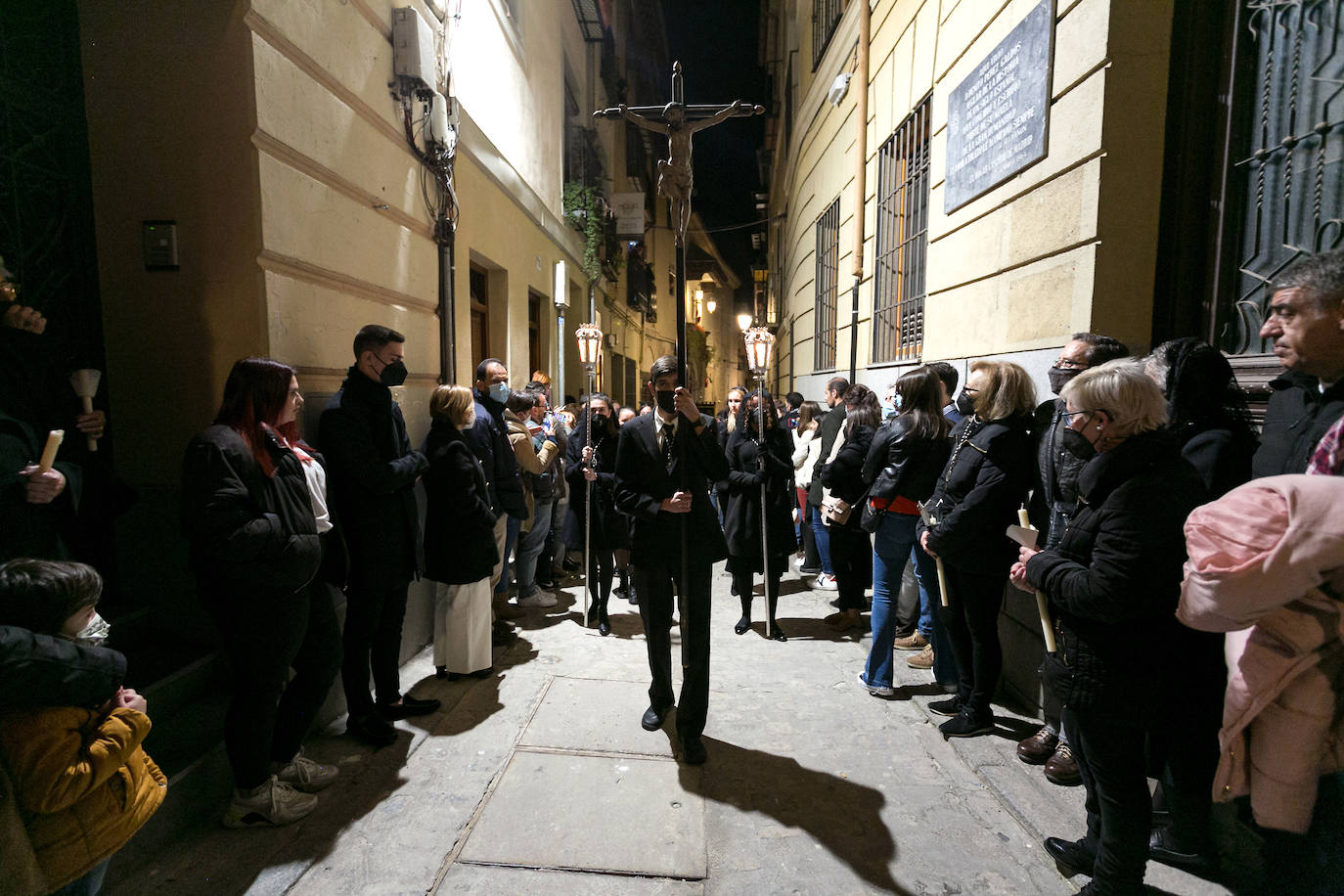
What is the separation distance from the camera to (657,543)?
3.38 metres

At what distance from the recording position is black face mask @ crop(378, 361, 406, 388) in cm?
336

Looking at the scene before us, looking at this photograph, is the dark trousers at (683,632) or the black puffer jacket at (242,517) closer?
the black puffer jacket at (242,517)

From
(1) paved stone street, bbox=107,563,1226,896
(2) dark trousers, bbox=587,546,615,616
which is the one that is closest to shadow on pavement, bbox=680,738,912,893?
(1) paved stone street, bbox=107,563,1226,896

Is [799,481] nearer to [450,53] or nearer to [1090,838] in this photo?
[1090,838]

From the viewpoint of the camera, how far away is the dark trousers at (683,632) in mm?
3240

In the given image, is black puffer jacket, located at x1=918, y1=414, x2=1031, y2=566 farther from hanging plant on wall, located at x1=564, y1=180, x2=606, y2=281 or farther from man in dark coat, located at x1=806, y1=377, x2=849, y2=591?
hanging plant on wall, located at x1=564, y1=180, x2=606, y2=281

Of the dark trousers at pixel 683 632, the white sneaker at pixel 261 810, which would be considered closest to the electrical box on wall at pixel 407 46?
the dark trousers at pixel 683 632

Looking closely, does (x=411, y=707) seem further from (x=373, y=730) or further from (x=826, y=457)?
(x=826, y=457)

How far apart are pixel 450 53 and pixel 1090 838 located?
6.57 meters

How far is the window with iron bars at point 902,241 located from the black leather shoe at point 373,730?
Answer: 17.4 ft

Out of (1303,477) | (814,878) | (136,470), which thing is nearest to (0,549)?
(136,470)

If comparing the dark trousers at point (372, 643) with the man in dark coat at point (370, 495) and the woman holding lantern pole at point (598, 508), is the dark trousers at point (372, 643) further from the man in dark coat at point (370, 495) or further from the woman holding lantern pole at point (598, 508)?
the woman holding lantern pole at point (598, 508)

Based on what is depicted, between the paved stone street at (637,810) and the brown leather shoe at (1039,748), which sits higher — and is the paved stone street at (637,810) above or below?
below

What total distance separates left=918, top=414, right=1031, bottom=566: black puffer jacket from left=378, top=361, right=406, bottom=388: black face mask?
2.96m
